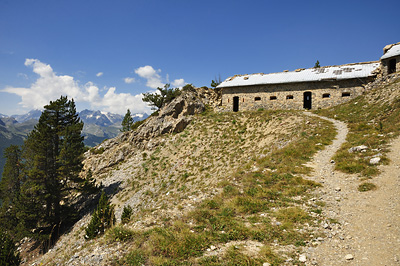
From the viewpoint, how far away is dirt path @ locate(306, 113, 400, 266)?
6391 mm

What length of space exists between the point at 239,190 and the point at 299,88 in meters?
32.2

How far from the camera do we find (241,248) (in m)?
7.46

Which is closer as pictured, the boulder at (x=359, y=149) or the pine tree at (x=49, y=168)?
the boulder at (x=359, y=149)

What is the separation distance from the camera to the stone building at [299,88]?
33750 millimetres

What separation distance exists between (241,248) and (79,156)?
32215 millimetres

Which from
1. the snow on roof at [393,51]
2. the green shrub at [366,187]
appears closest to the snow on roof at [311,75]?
the snow on roof at [393,51]

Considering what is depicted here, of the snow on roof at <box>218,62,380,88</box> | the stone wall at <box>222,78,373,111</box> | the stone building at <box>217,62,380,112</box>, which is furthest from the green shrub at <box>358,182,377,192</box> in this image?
the snow on roof at <box>218,62,380,88</box>

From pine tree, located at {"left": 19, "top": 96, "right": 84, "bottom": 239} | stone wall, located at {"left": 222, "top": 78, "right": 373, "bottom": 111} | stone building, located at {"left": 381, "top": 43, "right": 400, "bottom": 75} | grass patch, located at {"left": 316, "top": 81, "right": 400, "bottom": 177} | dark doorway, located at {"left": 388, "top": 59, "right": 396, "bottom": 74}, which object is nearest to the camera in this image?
grass patch, located at {"left": 316, "top": 81, "right": 400, "bottom": 177}

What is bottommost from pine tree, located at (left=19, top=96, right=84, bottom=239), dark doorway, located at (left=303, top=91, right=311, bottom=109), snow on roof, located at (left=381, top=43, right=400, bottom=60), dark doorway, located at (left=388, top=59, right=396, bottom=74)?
pine tree, located at (left=19, top=96, right=84, bottom=239)

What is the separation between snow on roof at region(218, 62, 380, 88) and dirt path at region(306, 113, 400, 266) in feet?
87.5

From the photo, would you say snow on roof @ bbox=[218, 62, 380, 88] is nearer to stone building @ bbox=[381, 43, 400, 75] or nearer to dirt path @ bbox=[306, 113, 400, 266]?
stone building @ bbox=[381, 43, 400, 75]

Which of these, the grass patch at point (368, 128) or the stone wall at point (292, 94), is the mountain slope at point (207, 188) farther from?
the stone wall at point (292, 94)

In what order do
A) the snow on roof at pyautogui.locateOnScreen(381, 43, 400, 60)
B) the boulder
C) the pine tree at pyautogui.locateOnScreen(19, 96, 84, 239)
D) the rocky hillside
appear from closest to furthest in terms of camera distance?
the rocky hillside → the boulder → the pine tree at pyautogui.locateOnScreen(19, 96, 84, 239) → the snow on roof at pyautogui.locateOnScreen(381, 43, 400, 60)

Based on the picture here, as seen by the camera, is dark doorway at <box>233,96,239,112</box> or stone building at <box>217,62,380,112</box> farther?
dark doorway at <box>233,96,239,112</box>
